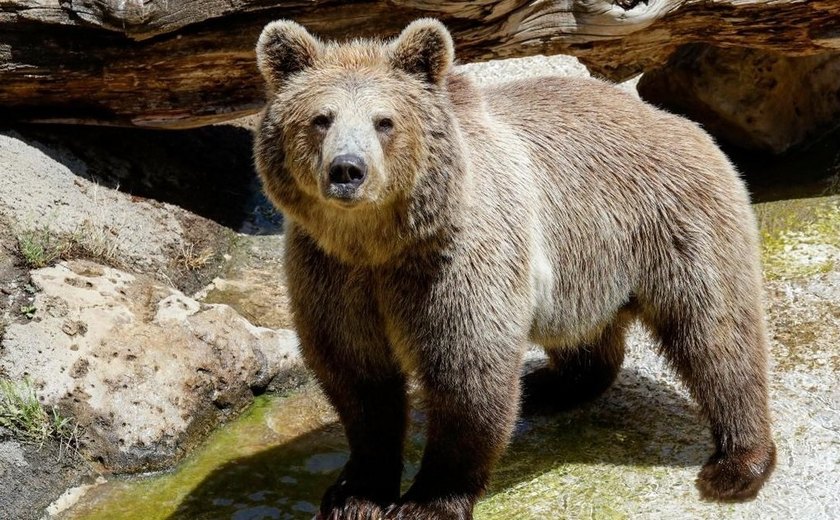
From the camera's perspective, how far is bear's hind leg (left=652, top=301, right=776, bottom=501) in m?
6.31

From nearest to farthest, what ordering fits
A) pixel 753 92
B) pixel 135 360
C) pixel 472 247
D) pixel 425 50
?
pixel 425 50
pixel 472 247
pixel 135 360
pixel 753 92

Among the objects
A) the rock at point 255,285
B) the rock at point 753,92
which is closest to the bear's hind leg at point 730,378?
the rock at point 255,285

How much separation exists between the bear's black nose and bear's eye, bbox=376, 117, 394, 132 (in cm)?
34

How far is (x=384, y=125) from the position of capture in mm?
5141

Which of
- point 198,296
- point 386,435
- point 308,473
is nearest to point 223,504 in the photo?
point 308,473

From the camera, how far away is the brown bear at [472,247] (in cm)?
527

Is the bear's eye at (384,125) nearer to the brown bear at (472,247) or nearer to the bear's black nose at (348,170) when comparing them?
the brown bear at (472,247)

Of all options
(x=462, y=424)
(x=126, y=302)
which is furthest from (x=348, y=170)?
(x=126, y=302)

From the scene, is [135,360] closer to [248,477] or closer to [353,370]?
[248,477]

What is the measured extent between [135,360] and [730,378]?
4.05 meters

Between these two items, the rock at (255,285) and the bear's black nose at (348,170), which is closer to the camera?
the bear's black nose at (348,170)

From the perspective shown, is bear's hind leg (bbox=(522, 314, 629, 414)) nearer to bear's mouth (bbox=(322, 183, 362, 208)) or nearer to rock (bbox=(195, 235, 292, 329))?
rock (bbox=(195, 235, 292, 329))

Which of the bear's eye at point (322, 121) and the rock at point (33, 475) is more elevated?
the bear's eye at point (322, 121)

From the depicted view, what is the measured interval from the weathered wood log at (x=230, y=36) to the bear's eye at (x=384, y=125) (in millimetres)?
3313
